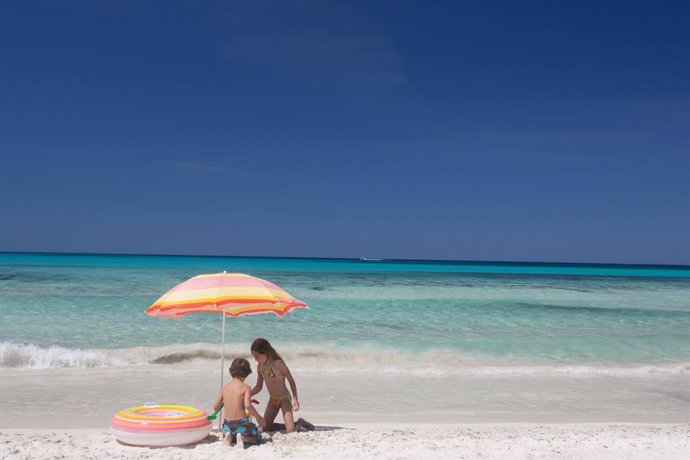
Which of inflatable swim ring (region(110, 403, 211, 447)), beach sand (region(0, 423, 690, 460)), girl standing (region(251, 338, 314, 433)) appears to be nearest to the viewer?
beach sand (region(0, 423, 690, 460))

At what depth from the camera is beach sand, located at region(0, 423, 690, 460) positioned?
5.80 m

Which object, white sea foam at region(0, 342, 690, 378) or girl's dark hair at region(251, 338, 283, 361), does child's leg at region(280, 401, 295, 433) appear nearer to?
girl's dark hair at region(251, 338, 283, 361)

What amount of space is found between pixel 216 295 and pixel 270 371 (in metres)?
1.17

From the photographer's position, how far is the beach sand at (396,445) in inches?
228

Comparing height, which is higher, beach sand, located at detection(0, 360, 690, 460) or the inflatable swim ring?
the inflatable swim ring

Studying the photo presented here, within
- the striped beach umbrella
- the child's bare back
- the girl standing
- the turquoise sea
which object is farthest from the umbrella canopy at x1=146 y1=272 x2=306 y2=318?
the turquoise sea

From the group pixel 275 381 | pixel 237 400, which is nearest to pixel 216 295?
pixel 237 400

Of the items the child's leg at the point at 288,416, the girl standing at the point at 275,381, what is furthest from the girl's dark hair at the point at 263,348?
the child's leg at the point at 288,416

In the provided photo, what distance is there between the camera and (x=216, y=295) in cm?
602

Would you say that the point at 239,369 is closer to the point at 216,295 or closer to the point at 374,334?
the point at 216,295

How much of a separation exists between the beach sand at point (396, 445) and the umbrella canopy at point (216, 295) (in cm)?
138

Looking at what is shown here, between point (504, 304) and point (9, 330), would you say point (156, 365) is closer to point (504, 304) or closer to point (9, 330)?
point (9, 330)

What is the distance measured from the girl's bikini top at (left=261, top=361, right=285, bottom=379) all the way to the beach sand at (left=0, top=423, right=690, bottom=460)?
2.03 ft

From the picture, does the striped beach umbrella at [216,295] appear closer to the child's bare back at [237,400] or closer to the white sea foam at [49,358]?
the child's bare back at [237,400]
